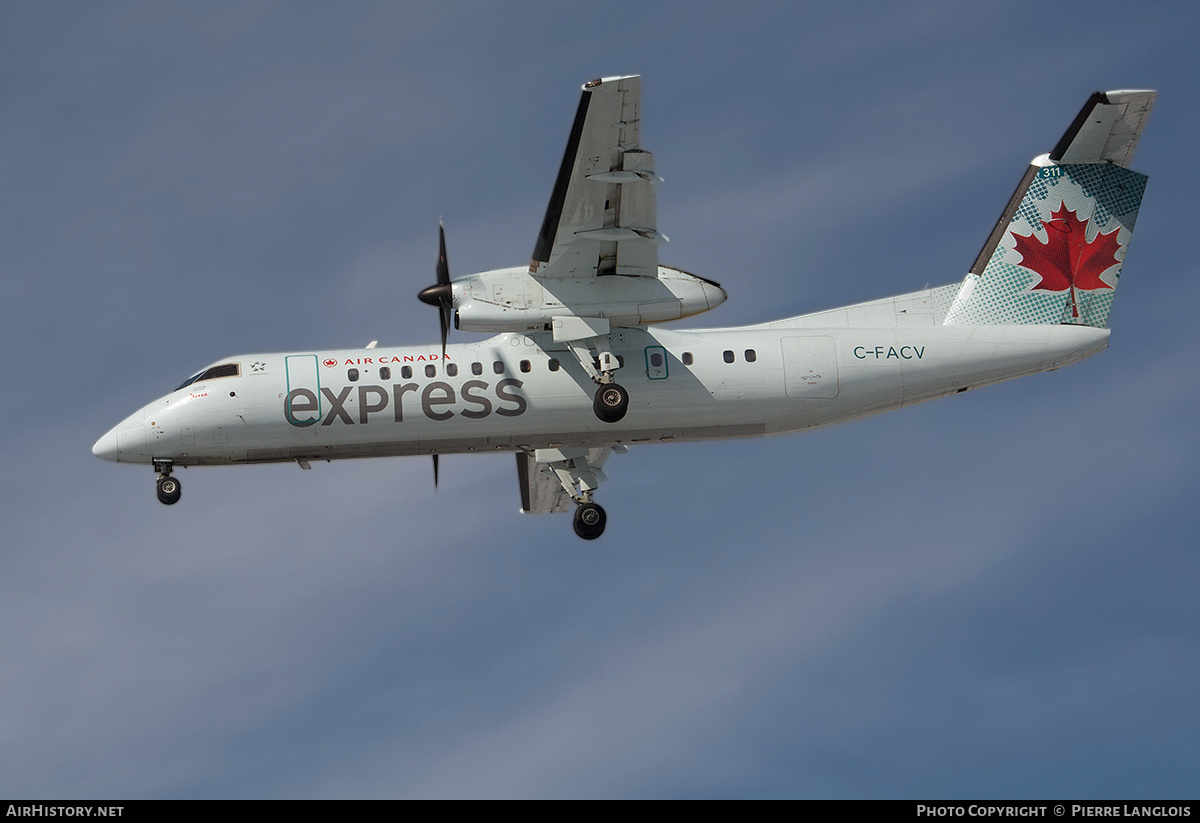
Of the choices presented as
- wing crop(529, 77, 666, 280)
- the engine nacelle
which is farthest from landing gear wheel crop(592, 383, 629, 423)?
wing crop(529, 77, 666, 280)

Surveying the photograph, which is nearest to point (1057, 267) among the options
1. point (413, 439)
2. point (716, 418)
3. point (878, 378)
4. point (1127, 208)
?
point (1127, 208)

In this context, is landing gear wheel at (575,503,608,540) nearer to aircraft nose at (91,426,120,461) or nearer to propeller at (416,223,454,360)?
propeller at (416,223,454,360)

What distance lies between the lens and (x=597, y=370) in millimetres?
25312

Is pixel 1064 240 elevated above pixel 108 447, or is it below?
above

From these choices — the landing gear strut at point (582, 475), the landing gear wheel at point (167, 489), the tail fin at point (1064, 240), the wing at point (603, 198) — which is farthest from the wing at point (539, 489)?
the tail fin at point (1064, 240)

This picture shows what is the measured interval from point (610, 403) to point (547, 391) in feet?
4.41

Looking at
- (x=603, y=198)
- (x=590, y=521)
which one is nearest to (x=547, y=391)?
(x=590, y=521)

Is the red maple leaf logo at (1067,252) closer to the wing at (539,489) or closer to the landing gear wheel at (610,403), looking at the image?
the landing gear wheel at (610,403)

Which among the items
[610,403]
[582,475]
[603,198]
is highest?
[603,198]

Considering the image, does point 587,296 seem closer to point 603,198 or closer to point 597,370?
point 597,370

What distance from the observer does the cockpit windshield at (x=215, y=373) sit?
85.3 ft

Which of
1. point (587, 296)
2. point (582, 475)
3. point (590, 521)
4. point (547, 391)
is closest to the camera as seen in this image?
point (587, 296)

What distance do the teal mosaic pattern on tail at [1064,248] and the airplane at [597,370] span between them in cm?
9

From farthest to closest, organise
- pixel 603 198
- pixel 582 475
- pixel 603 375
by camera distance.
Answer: pixel 582 475 < pixel 603 375 < pixel 603 198
